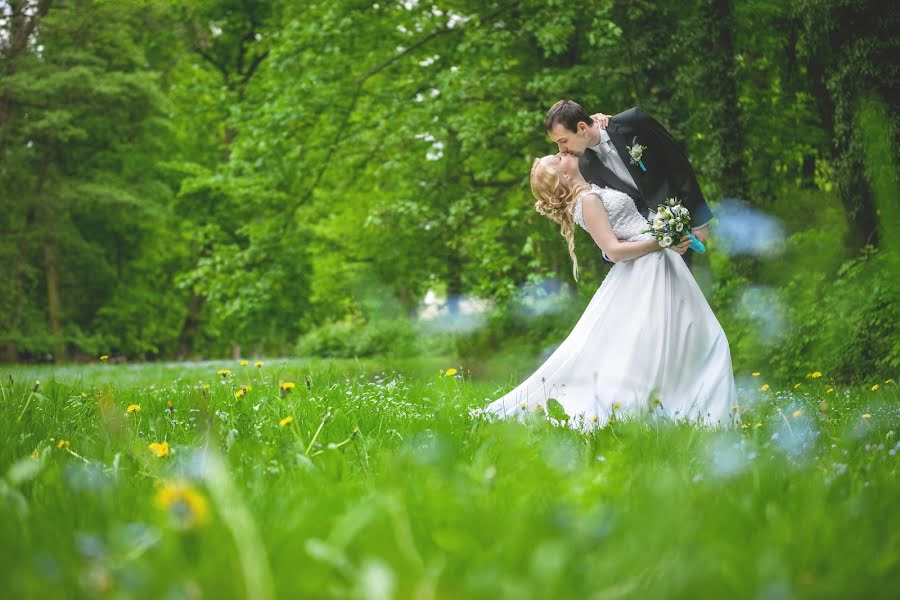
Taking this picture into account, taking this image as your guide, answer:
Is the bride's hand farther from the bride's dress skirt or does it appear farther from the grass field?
the grass field

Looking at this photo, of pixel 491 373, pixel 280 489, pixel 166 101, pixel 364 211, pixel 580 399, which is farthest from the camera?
pixel 166 101

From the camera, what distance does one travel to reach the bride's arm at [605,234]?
432 cm

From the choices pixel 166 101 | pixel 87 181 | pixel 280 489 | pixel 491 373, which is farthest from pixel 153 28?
pixel 280 489

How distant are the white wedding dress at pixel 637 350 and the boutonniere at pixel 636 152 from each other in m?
0.20

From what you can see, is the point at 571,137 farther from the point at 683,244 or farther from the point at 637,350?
the point at 637,350

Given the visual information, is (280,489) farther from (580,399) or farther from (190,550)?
(580,399)

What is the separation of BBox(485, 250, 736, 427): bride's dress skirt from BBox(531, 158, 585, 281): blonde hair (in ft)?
1.31

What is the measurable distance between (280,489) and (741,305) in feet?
26.5

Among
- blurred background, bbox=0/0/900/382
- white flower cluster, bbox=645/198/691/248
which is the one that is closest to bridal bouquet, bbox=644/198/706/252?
white flower cluster, bbox=645/198/691/248

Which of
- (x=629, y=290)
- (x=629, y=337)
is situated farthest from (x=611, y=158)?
(x=629, y=337)

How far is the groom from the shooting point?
4.41 metres

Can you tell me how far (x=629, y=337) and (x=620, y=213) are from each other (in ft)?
2.50

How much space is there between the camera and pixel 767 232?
905 centimetres

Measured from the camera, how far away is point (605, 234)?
436 cm
